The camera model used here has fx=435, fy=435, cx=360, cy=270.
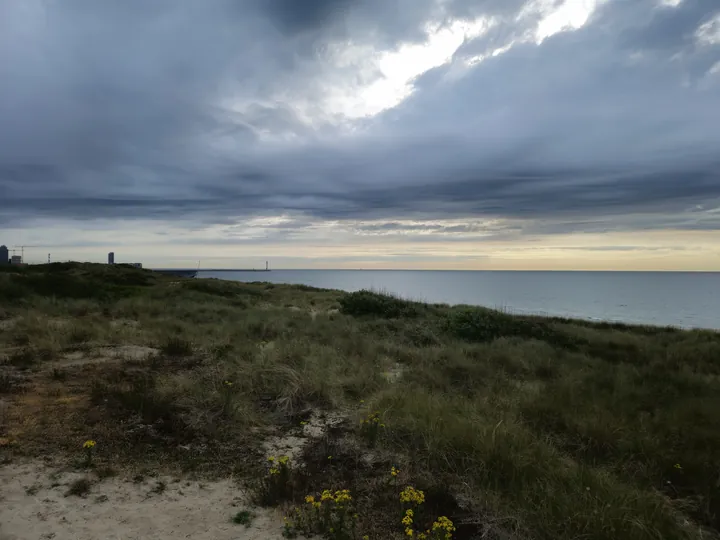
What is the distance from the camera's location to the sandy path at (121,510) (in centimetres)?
368

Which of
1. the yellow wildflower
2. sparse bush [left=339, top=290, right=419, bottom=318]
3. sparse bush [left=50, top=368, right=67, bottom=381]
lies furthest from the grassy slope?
sparse bush [left=339, top=290, right=419, bottom=318]

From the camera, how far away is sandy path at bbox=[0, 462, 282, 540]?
368cm

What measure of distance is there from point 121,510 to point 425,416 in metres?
3.61

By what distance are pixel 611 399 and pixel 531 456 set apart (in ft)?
13.1

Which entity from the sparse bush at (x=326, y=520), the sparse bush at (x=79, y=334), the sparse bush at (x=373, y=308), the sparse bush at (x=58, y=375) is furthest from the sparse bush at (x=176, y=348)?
the sparse bush at (x=373, y=308)

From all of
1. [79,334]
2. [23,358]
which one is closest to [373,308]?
[79,334]

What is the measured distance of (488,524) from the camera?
3838 mm

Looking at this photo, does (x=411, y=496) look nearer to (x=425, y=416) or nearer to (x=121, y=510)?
(x=425, y=416)

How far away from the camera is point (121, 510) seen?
4.02 metres

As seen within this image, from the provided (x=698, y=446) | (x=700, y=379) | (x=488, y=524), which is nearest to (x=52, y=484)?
(x=488, y=524)

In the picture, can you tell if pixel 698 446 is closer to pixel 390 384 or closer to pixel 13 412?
pixel 390 384

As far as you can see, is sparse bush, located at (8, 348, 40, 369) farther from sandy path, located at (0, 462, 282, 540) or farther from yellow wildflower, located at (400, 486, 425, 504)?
yellow wildflower, located at (400, 486, 425, 504)

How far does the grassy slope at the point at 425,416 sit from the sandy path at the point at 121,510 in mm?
503

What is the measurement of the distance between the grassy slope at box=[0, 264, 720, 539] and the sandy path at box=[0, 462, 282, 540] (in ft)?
1.65
